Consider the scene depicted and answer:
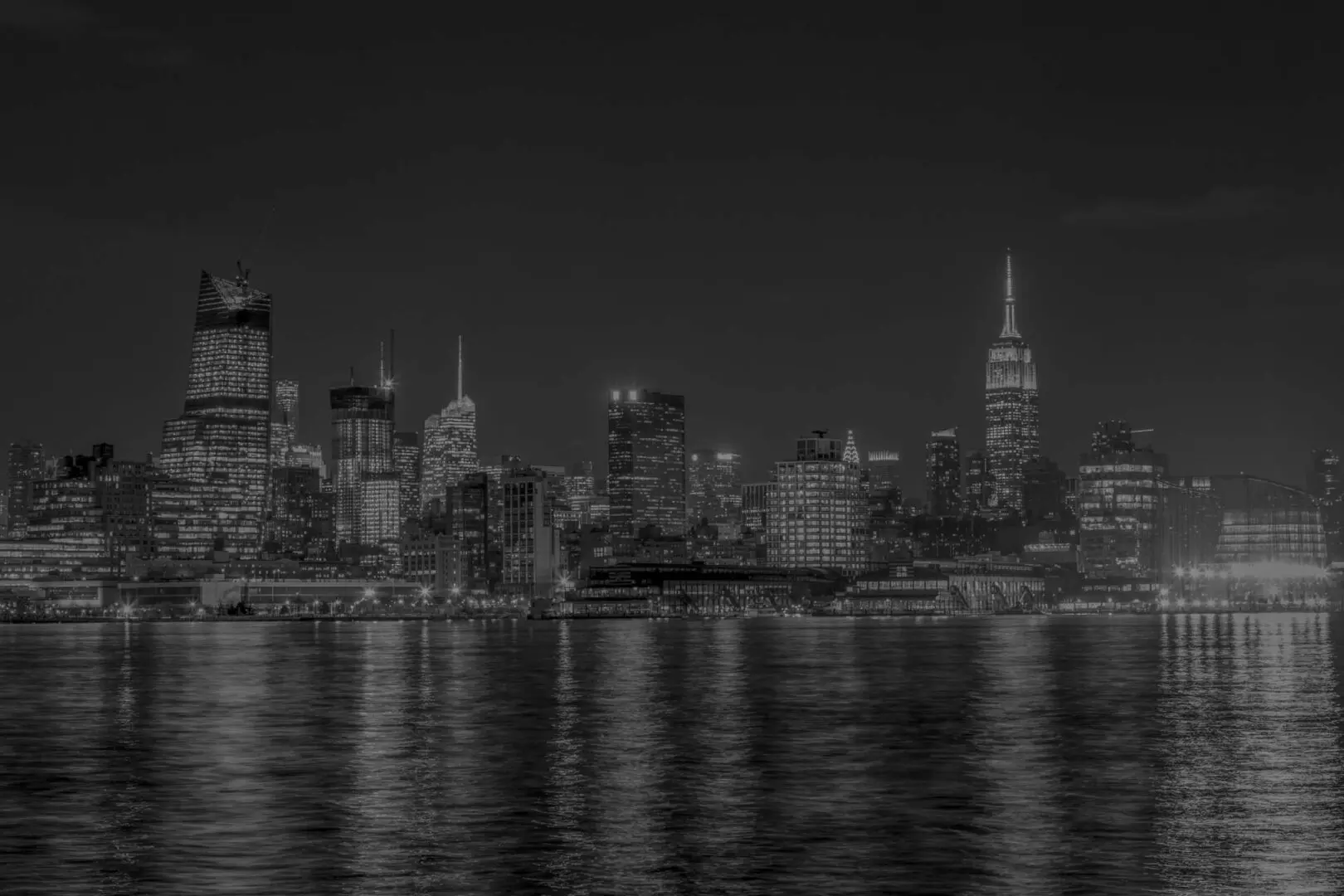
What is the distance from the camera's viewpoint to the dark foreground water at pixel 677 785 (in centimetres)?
3981

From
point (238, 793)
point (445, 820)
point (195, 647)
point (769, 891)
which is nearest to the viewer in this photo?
point (769, 891)

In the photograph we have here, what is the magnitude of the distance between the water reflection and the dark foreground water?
161 mm

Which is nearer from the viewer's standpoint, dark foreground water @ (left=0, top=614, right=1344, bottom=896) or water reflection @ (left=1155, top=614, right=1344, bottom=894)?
water reflection @ (left=1155, top=614, right=1344, bottom=894)

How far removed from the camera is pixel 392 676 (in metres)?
115

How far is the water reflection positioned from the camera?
128 ft

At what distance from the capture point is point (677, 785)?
54.9m

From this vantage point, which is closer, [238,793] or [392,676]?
[238,793]

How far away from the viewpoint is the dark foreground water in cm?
3981

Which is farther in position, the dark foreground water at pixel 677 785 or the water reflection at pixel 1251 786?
the dark foreground water at pixel 677 785

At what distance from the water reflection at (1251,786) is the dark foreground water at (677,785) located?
0.53 ft

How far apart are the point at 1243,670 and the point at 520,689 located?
47.3m

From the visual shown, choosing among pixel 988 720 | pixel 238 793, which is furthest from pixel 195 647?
pixel 238 793

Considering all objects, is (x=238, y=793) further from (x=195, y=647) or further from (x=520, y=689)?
(x=195, y=647)

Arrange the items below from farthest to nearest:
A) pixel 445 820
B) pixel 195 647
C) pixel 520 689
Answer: pixel 195 647 → pixel 520 689 → pixel 445 820
